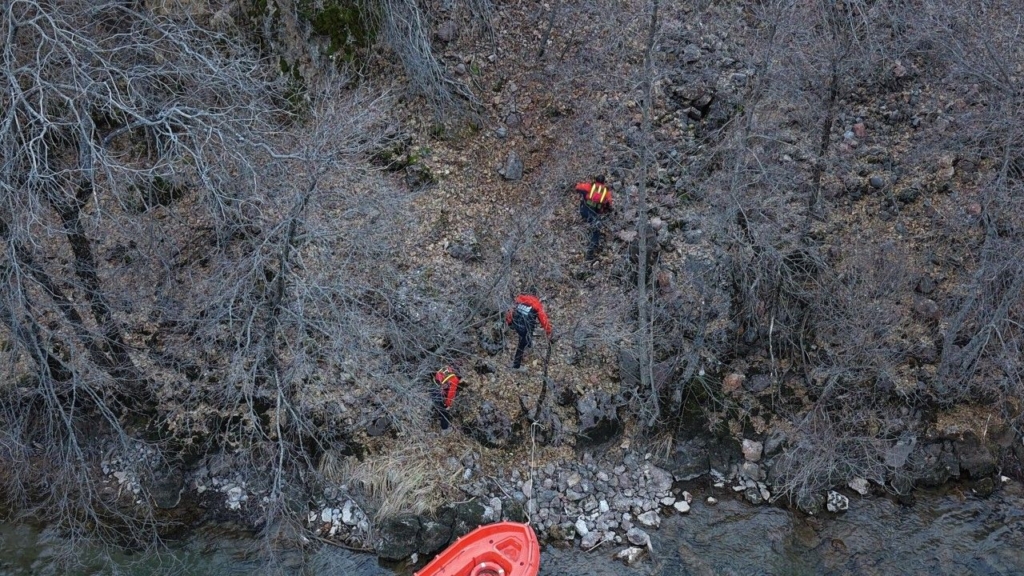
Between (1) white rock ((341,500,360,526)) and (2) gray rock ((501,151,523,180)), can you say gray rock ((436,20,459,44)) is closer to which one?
(2) gray rock ((501,151,523,180))

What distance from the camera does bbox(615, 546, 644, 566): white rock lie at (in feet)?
24.9

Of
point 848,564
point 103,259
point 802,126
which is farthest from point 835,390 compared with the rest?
point 103,259

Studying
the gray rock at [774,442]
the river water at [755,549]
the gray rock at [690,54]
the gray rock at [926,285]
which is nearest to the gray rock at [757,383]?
the gray rock at [774,442]

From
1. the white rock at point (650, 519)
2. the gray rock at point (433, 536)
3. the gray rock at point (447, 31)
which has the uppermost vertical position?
the gray rock at point (447, 31)

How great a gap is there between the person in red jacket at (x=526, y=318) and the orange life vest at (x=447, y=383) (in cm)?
94

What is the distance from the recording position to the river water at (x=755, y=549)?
24.6ft

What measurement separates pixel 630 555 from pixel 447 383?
268 centimetres

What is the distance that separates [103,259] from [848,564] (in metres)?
9.57

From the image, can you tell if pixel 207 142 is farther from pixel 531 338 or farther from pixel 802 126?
pixel 802 126

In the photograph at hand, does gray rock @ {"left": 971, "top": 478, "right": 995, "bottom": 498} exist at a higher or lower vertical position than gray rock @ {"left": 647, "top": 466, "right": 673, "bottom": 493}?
lower

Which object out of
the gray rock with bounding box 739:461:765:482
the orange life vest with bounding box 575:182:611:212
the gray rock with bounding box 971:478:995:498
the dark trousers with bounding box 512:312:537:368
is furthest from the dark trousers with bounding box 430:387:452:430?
the gray rock with bounding box 971:478:995:498

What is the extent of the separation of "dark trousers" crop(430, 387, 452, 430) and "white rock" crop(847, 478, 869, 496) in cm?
471

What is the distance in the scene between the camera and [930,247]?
9.41 metres

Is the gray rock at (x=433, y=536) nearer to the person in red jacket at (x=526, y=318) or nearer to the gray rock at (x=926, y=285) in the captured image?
the person in red jacket at (x=526, y=318)
